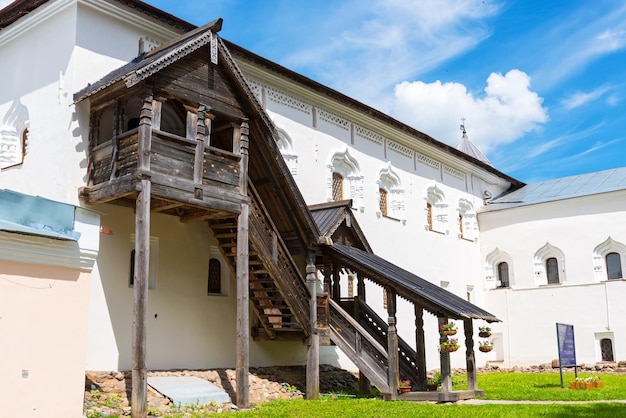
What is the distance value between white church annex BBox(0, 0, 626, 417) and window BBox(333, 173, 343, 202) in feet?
0.27

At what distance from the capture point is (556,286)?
2291 centimetres

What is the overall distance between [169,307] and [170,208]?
2.09m

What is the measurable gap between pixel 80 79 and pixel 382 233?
33.0 ft

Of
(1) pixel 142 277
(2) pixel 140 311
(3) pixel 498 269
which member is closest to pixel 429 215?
(3) pixel 498 269

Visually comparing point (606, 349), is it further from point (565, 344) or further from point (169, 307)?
point (169, 307)

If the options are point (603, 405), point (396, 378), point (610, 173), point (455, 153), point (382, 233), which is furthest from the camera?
point (610, 173)

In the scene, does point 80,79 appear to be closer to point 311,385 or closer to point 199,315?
point 199,315

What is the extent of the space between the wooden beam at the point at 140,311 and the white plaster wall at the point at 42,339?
0.87 meters

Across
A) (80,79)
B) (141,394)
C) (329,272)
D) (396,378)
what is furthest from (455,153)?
(141,394)

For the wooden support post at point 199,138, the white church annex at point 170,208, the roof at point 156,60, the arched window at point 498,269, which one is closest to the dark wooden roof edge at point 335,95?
the white church annex at point 170,208

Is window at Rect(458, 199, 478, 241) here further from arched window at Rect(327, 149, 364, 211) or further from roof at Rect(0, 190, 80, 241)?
roof at Rect(0, 190, 80, 241)

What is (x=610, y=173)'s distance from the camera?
24.8m

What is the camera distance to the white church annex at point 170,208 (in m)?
8.86

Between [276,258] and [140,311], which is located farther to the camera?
[276,258]
